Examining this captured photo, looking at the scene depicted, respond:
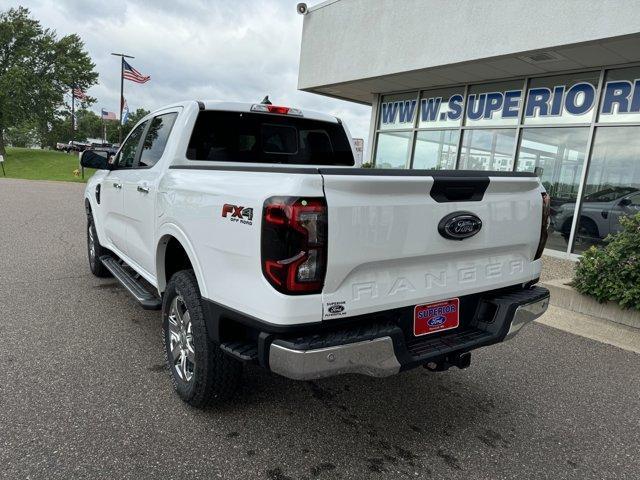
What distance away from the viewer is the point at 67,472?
7.48 feet

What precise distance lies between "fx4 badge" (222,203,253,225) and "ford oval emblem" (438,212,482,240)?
982 millimetres

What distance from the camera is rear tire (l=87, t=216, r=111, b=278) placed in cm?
552

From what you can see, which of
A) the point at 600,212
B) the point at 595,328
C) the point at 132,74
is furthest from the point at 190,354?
the point at 132,74

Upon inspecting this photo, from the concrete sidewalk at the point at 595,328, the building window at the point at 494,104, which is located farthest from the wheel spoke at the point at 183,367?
the building window at the point at 494,104

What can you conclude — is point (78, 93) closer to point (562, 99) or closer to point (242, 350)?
point (562, 99)

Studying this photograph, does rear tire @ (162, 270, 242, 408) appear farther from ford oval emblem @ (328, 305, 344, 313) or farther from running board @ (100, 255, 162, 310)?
ford oval emblem @ (328, 305, 344, 313)

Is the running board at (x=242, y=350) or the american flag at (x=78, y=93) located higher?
the american flag at (x=78, y=93)

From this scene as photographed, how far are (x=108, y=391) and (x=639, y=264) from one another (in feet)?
16.6

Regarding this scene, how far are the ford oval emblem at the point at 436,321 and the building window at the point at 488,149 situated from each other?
26.6 ft

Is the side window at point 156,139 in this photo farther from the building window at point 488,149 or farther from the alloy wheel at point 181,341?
the building window at point 488,149

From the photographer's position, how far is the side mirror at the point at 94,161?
472 centimetres

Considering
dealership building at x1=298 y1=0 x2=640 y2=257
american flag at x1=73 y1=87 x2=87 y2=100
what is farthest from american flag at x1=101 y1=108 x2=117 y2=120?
dealership building at x1=298 y1=0 x2=640 y2=257

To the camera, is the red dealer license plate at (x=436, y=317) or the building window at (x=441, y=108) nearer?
the red dealer license plate at (x=436, y=317)

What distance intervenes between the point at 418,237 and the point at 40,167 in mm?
41547
